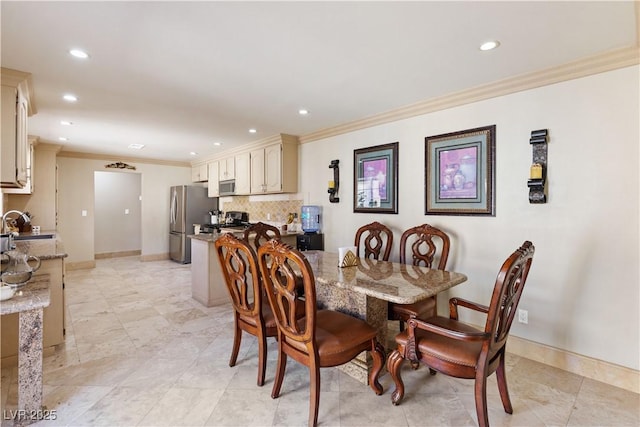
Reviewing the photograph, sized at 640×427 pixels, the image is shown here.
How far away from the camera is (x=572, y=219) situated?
2.43m

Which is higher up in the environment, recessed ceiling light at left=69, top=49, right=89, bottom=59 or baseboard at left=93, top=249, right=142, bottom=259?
recessed ceiling light at left=69, top=49, right=89, bottom=59

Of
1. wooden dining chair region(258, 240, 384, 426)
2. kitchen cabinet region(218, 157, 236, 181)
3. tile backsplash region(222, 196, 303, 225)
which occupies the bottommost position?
wooden dining chair region(258, 240, 384, 426)

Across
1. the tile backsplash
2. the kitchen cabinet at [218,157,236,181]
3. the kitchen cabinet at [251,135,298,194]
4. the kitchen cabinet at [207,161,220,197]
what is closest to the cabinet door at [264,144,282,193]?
the kitchen cabinet at [251,135,298,194]

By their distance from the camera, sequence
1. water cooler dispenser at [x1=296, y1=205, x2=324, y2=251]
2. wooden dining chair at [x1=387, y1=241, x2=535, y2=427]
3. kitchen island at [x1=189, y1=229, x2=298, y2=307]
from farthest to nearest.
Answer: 1. water cooler dispenser at [x1=296, y1=205, x2=324, y2=251]
2. kitchen island at [x1=189, y1=229, x2=298, y2=307]
3. wooden dining chair at [x1=387, y1=241, x2=535, y2=427]

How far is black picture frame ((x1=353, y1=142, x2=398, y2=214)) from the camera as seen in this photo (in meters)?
3.67

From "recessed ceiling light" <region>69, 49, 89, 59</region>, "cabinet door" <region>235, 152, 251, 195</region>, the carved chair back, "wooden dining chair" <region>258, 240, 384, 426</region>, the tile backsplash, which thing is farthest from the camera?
"cabinet door" <region>235, 152, 251, 195</region>

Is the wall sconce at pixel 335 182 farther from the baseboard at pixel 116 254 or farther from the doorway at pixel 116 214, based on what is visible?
the baseboard at pixel 116 254

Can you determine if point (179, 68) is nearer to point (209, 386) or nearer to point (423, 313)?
point (209, 386)

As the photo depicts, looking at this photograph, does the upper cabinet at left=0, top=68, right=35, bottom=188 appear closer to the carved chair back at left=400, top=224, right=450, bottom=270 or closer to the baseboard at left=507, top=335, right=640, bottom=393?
the carved chair back at left=400, top=224, right=450, bottom=270

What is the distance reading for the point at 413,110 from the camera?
3402 millimetres

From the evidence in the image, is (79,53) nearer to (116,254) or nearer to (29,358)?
(29,358)

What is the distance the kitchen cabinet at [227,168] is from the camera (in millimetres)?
6012

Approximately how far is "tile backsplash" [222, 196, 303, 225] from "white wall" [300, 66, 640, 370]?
2713 mm

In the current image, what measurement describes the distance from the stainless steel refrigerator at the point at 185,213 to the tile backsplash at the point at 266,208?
0.66 metres
